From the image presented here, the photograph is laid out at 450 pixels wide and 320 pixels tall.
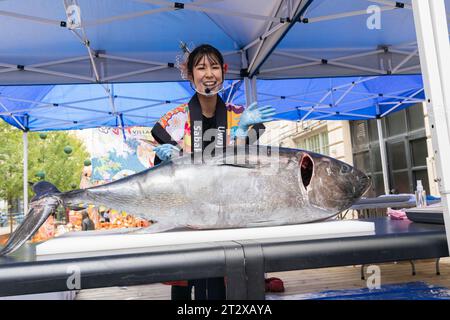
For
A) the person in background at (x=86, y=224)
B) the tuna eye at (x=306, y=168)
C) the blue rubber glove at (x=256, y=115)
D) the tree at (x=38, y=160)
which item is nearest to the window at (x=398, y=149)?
the person in background at (x=86, y=224)

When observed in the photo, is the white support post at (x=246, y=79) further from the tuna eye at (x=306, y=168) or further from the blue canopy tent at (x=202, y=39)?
the tuna eye at (x=306, y=168)

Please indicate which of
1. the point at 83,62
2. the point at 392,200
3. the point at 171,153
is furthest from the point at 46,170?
the point at 171,153

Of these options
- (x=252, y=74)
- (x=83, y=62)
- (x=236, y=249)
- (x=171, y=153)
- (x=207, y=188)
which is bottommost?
(x=236, y=249)

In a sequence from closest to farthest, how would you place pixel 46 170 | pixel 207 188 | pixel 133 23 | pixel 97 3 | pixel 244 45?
pixel 207 188 → pixel 97 3 → pixel 133 23 → pixel 244 45 → pixel 46 170

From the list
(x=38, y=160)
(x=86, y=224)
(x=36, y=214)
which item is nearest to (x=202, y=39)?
(x=86, y=224)

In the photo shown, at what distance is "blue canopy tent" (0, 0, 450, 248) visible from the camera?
376 centimetres

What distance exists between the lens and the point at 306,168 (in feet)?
3.98

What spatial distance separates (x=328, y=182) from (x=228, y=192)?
34 centimetres

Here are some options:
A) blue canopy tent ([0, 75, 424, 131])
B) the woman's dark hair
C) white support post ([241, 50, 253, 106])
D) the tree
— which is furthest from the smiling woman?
the tree

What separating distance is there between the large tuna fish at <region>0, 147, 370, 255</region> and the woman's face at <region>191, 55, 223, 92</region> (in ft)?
1.63
